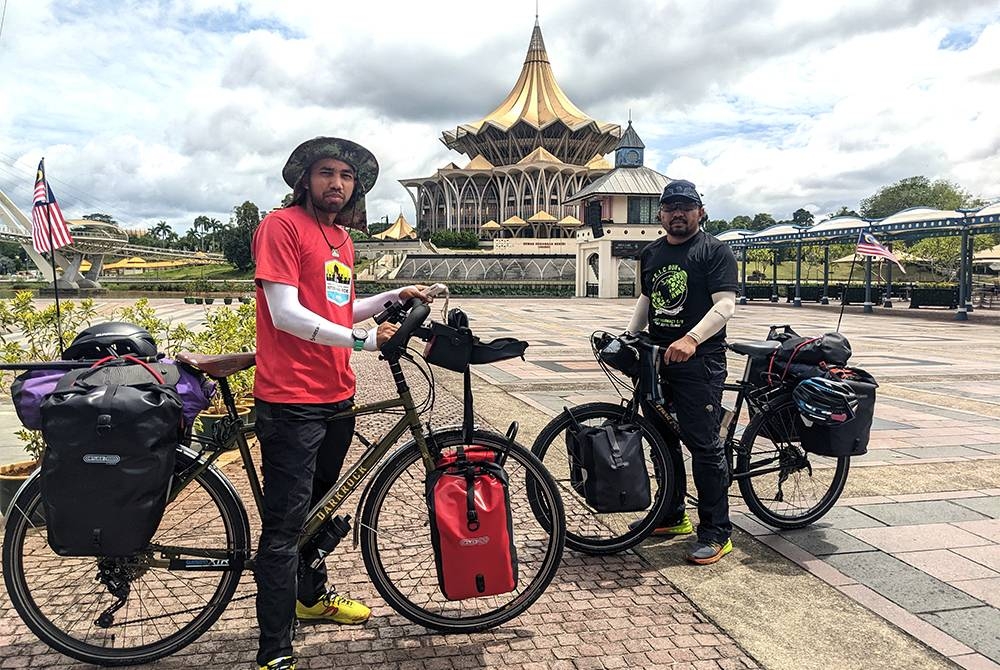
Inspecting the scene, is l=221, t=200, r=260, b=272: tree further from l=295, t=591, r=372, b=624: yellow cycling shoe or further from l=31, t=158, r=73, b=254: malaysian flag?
l=295, t=591, r=372, b=624: yellow cycling shoe

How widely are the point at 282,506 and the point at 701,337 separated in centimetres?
229

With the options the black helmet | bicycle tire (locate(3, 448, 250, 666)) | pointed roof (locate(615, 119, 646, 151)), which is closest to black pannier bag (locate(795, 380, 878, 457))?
bicycle tire (locate(3, 448, 250, 666))

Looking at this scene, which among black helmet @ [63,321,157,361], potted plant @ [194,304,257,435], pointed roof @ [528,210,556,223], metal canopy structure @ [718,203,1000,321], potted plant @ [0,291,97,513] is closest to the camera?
black helmet @ [63,321,157,361]

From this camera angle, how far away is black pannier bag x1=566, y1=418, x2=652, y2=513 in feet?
12.1

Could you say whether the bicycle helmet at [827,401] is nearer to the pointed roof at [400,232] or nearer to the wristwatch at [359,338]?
the wristwatch at [359,338]

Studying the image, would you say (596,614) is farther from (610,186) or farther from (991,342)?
(610,186)

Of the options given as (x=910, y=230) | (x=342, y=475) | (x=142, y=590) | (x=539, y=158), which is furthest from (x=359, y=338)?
(x=539, y=158)

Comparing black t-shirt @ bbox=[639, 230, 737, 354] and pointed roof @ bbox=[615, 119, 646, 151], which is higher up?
pointed roof @ bbox=[615, 119, 646, 151]

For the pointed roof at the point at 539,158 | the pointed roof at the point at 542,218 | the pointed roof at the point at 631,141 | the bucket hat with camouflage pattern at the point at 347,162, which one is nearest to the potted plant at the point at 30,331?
the bucket hat with camouflage pattern at the point at 347,162

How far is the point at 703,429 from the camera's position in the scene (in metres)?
3.89

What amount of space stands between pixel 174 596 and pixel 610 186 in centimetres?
5387

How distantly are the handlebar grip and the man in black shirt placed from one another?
1.62 m

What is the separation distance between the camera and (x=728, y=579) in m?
3.67

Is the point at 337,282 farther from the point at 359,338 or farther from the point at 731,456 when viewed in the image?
the point at 731,456
